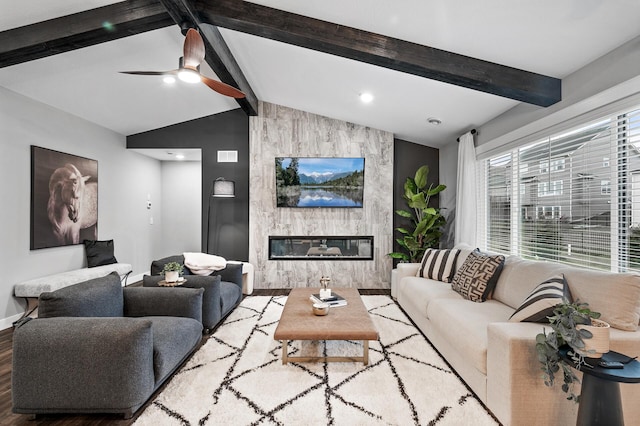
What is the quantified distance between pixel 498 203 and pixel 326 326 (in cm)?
277

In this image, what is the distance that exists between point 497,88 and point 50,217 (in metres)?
5.16

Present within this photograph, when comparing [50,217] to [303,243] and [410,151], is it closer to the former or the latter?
[303,243]

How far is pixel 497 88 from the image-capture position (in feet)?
8.66

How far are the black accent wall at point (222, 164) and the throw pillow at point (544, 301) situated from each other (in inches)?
161

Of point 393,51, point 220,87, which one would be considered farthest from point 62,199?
point 393,51

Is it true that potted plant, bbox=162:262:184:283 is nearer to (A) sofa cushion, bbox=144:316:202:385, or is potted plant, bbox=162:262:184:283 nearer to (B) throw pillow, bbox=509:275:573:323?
(A) sofa cushion, bbox=144:316:202:385

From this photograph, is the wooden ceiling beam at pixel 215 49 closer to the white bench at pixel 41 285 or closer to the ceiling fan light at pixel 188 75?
the ceiling fan light at pixel 188 75

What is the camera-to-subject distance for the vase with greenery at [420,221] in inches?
183

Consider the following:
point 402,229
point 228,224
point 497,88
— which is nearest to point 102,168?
point 228,224

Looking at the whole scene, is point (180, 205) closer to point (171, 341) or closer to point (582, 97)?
point (171, 341)

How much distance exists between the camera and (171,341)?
2135 mm

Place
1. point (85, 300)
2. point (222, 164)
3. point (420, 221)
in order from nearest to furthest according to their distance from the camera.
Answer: point (85, 300)
point (420, 221)
point (222, 164)

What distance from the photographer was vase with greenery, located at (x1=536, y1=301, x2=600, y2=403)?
57.9 inches

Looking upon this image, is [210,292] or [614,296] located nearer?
[614,296]
